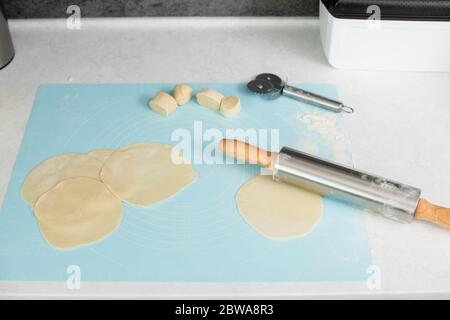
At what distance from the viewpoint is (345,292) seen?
629 mm

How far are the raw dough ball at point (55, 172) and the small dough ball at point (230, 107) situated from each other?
20 cm

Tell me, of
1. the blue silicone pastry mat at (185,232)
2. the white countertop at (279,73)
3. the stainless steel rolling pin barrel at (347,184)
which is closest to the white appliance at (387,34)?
the white countertop at (279,73)

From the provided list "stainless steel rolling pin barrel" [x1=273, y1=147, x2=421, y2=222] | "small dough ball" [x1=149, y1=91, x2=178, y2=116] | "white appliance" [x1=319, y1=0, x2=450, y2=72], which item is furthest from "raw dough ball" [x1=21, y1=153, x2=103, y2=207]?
"white appliance" [x1=319, y1=0, x2=450, y2=72]

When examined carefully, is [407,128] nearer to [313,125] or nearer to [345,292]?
[313,125]

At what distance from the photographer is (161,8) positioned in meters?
1.01

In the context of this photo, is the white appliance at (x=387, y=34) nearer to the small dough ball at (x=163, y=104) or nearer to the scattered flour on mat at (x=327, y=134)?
the scattered flour on mat at (x=327, y=134)

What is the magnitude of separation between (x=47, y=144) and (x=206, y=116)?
243mm

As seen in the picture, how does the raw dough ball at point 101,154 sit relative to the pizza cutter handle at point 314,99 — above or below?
below

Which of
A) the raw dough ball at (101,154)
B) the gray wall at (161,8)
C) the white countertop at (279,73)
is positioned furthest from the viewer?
the gray wall at (161,8)

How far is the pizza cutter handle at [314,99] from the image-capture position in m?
0.84

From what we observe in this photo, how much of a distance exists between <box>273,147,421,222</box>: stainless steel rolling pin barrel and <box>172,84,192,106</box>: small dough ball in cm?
20

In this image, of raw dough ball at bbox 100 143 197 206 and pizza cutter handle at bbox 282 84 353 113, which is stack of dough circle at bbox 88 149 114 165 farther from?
pizza cutter handle at bbox 282 84 353 113

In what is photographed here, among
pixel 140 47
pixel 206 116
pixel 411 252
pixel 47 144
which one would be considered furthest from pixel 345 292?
pixel 140 47

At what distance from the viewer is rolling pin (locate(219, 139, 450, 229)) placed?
682 mm
